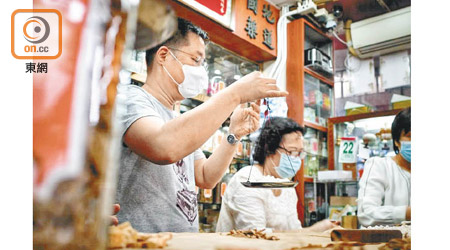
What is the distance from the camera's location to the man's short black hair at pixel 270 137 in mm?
2283

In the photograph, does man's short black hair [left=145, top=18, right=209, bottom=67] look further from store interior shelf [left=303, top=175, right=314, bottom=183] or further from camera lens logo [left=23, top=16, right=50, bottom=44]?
store interior shelf [left=303, top=175, right=314, bottom=183]

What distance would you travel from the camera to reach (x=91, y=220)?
0.58 m

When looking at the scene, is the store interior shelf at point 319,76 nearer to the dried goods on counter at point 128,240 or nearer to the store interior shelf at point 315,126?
the store interior shelf at point 315,126

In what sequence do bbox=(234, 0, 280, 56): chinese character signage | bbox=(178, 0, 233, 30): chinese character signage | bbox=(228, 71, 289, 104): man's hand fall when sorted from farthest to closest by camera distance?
1. bbox=(234, 0, 280, 56): chinese character signage
2. bbox=(178, 0, 233, 30): chinese character signage
3. bbox=(228, 71, 289, 104): man's hand

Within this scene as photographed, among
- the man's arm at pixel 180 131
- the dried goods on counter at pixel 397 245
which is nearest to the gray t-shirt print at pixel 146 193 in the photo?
the man's arm at pixel 180 131

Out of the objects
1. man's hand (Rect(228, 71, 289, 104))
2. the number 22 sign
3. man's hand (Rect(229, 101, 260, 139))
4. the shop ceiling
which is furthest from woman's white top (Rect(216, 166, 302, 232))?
the shop ceiling

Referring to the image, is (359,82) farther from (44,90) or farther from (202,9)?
(44,90)

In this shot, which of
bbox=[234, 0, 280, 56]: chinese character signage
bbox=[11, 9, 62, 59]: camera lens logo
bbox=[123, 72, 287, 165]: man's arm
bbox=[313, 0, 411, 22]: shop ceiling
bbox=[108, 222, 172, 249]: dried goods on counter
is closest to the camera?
bbox=[108, 222, 172, 249]: dried goods on counter

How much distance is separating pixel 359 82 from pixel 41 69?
2489mm

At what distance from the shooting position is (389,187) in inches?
67.5

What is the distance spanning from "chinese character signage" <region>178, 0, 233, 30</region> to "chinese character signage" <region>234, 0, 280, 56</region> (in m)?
0.08

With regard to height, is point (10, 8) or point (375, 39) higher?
point (375, 39)

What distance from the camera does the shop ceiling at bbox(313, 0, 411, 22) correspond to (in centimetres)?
209
